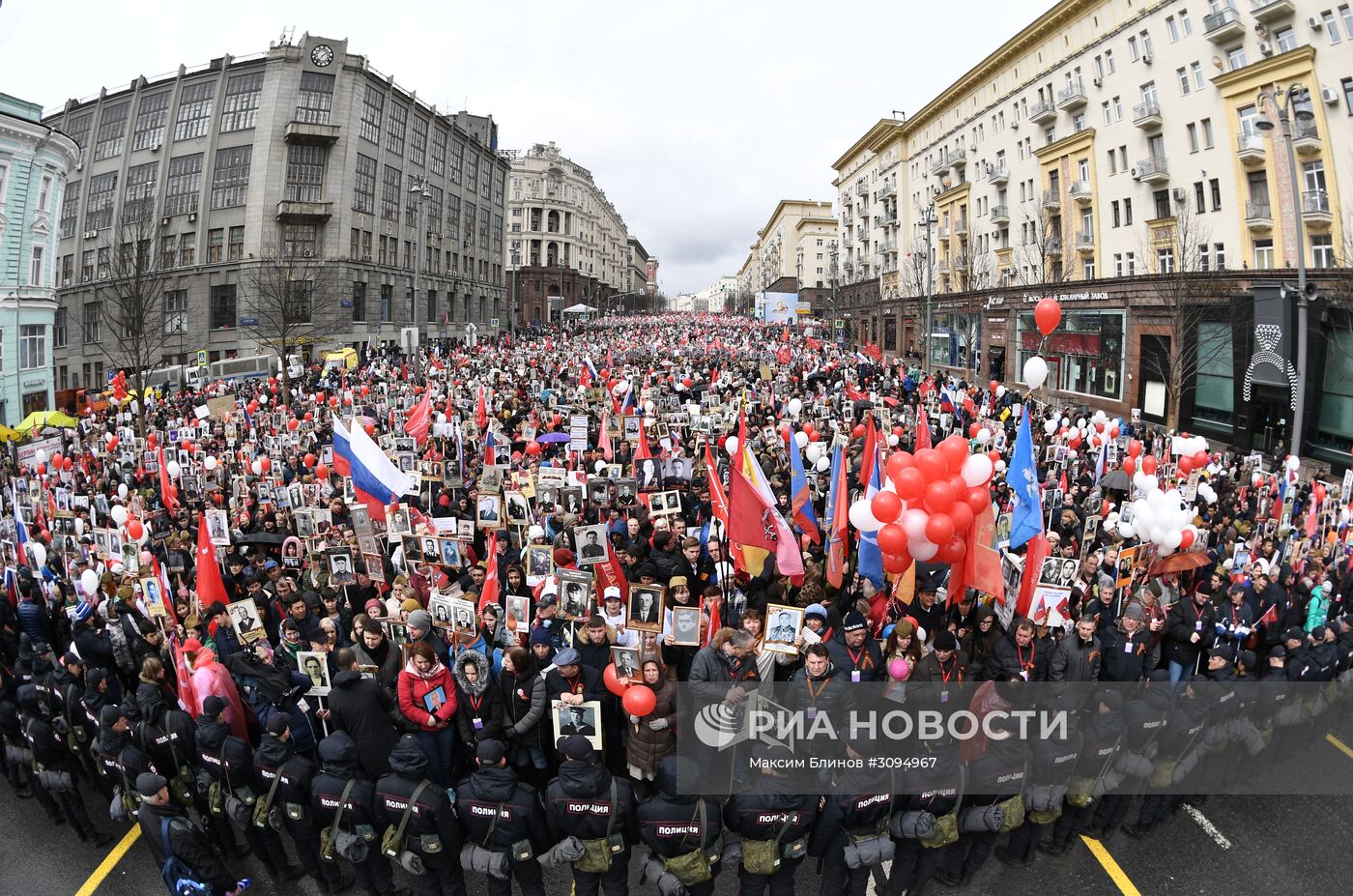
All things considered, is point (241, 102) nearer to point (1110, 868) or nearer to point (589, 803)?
point (589, 803)

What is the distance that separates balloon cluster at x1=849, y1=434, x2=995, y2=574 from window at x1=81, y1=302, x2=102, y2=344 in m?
54.9

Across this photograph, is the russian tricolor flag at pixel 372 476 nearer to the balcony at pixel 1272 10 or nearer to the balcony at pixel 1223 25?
→ the balcony at pixel 1272 10

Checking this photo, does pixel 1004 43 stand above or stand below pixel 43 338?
above

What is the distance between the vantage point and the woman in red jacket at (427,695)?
5848 millimetres

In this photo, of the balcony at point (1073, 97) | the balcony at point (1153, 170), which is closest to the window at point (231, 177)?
the balcony at point (1073, 97)

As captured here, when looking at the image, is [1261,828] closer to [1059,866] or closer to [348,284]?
[1059,866]

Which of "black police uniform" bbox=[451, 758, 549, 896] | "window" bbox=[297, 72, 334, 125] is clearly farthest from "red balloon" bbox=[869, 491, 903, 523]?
"window" bbox=[297, 72, 334, 125]

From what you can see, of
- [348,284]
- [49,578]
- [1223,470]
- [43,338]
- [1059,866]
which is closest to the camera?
[1059,866]

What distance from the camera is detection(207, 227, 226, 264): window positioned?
49.0m

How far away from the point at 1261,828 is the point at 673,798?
205 inches

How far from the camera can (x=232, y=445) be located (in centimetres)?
1712

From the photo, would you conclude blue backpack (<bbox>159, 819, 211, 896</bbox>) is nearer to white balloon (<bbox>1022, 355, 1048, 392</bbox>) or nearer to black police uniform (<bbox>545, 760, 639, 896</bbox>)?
black police uniform (<bbox>545, 760, 639, 896</bbox>)

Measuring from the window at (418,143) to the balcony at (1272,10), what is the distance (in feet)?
181

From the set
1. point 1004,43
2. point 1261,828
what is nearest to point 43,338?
point 1261,828
